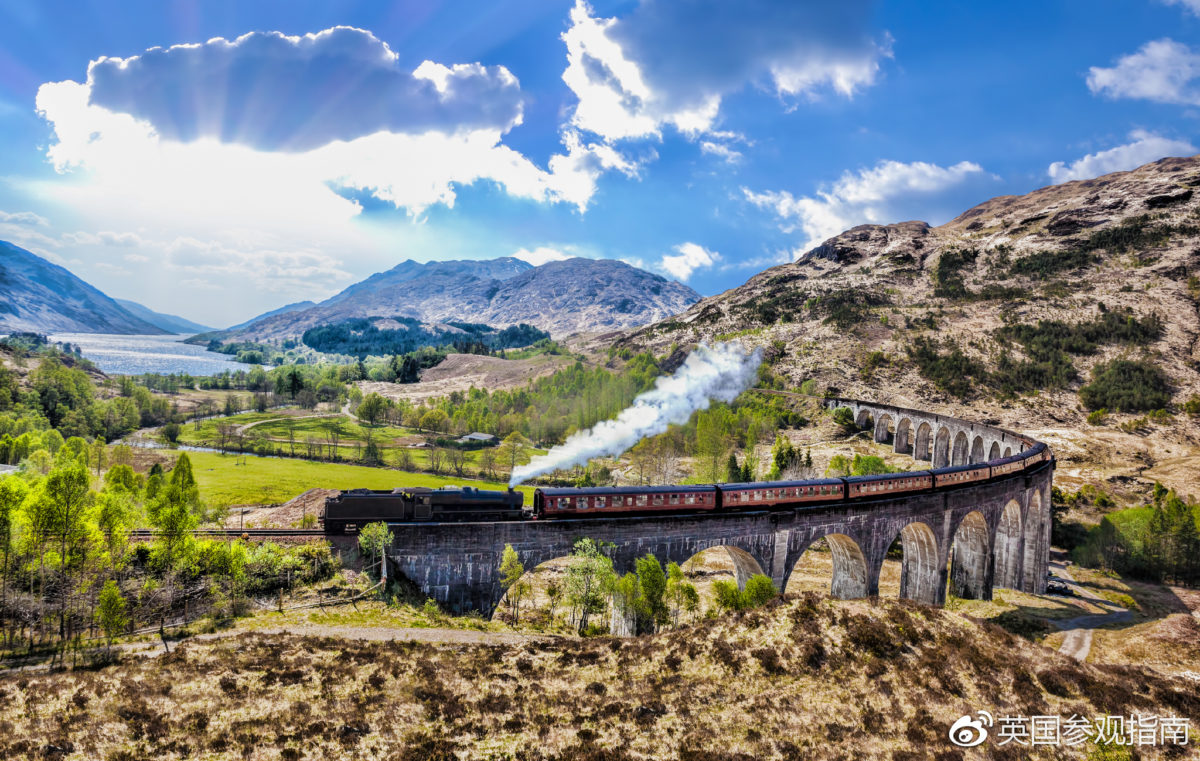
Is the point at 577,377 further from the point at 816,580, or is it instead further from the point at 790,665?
the point at 790,665

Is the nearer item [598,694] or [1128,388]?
[598,694]

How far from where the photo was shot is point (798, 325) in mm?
179750

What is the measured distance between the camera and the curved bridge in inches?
1162

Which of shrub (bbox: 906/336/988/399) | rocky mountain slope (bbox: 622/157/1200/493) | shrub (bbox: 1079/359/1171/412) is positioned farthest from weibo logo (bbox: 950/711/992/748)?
shrub (bbox: 1079/359/1171/412)

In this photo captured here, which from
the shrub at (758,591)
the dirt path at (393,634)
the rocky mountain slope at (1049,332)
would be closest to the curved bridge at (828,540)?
the dirt path at (393,634)

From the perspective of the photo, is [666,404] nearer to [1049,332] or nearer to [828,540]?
[828,540]

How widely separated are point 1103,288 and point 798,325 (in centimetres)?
8204

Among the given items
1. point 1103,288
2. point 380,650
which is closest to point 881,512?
point 380,650

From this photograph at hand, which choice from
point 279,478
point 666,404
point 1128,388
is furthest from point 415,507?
point 1128,388

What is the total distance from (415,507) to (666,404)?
79274mm

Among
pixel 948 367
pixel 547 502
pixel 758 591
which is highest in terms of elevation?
pixel 948 367

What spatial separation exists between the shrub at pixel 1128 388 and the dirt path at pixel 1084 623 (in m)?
84.8

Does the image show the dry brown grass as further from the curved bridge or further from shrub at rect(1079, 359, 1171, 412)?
shrub at rect(1079, 359, 1171, 412)

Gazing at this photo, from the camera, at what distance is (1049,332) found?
144 m
